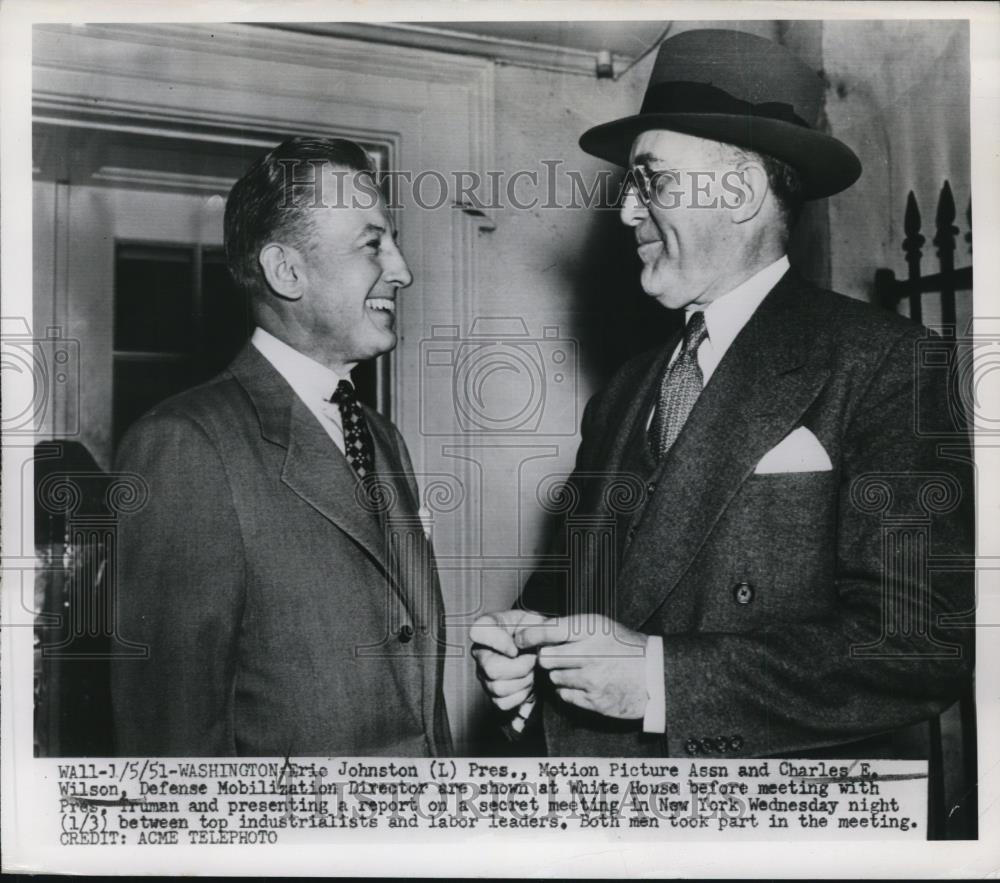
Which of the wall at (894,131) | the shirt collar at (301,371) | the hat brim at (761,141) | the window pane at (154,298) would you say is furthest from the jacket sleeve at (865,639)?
the window pane at (154,298)

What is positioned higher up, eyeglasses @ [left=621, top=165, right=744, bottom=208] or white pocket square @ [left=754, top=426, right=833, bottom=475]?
eyeglasses @ [left=621, top=165, right=744, bottom=208]

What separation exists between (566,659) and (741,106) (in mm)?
906

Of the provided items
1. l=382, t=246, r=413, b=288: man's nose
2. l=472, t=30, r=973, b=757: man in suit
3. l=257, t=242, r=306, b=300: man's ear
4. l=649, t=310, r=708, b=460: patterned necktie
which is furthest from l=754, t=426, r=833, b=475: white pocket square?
l=257, t=242, r=306, b=300: man's ear

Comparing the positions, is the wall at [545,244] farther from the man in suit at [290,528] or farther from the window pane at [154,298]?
the window pane at [154,298]

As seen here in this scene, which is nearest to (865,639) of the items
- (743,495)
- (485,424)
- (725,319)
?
(743,495)

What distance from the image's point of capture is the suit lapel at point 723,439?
1.55 m

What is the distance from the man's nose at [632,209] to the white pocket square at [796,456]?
16.8 inches

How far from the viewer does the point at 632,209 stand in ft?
5.52

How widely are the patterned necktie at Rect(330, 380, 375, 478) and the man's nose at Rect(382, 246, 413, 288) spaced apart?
182mm

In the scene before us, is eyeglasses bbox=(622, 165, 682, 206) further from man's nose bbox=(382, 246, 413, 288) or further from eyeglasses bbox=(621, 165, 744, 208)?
man's nose bbox=(382, 246, 413, 288)

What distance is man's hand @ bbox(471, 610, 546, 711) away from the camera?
64.8 inches

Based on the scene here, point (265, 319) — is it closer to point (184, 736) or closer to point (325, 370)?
point (325, 370)

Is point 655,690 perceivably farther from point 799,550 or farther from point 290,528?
point 290,528

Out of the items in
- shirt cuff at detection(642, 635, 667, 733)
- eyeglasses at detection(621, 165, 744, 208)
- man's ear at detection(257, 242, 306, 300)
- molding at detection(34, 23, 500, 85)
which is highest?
molding at detection(34, 23, 500, 85)
